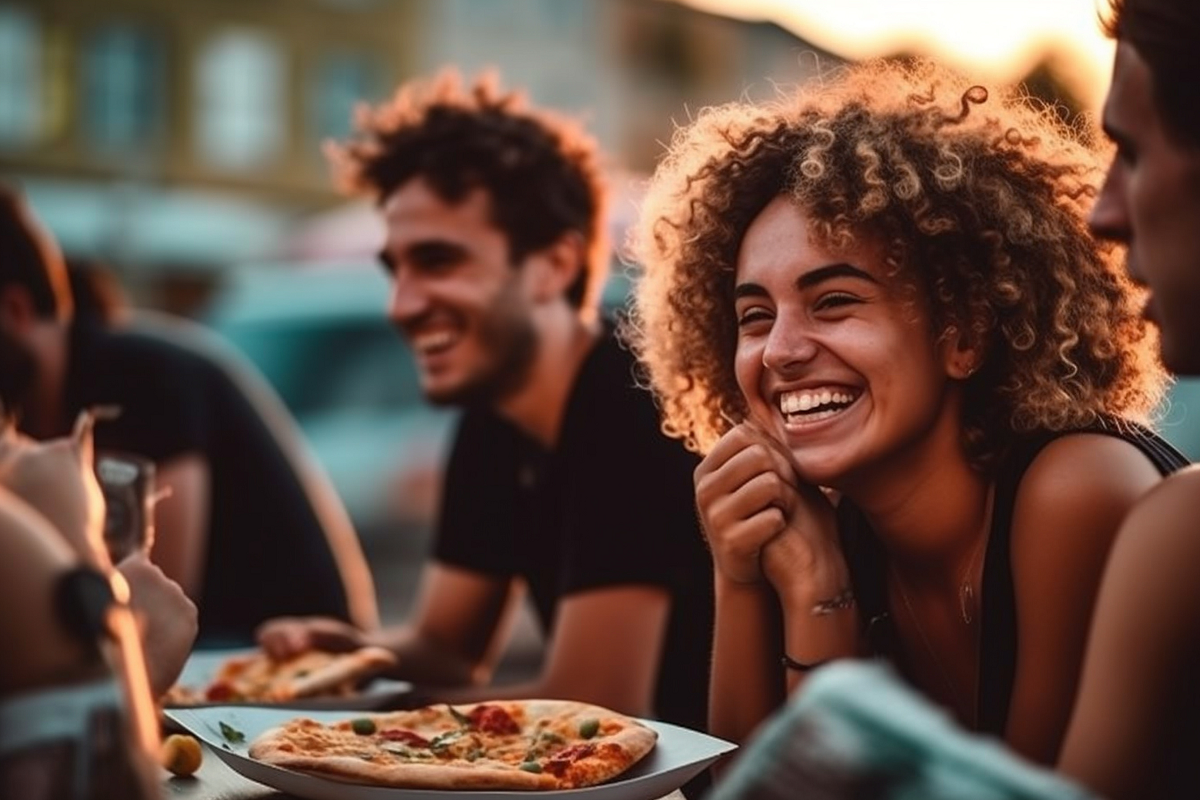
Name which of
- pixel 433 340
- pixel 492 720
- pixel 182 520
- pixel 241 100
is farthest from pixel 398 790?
pixel 241 100

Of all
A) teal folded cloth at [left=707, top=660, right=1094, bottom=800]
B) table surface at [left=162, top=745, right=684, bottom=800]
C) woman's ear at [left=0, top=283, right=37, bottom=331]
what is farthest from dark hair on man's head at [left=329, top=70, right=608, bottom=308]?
teal folded cloth at [left=707, top=660, right=1094, bottom=800]

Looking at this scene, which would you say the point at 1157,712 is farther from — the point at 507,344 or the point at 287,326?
the point at 287,326

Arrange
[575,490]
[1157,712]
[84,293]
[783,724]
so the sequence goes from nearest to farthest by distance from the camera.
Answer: [783,724] → [1157,712] → [575,490] → [84,293]

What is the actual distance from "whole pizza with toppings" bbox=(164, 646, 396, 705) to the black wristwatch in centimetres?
160

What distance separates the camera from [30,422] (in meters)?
4.96

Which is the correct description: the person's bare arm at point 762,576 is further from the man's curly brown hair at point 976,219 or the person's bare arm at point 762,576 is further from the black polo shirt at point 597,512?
the black polo shirt at point 597,512

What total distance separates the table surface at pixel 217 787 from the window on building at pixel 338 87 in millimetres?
35142

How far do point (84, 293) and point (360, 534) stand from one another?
18.9ft

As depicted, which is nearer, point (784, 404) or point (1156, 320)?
point (1156, 320)

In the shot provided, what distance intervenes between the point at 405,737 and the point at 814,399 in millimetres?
779

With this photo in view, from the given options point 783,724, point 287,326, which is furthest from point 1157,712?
point 287,326

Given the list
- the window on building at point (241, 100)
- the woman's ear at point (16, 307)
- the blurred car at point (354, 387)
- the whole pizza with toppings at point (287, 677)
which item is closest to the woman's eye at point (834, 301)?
the whole pizza with toppings at point (287, 677)

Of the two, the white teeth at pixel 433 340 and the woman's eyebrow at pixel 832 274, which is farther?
the white teeth at pixel 433 340

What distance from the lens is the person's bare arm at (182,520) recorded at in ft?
15.5
